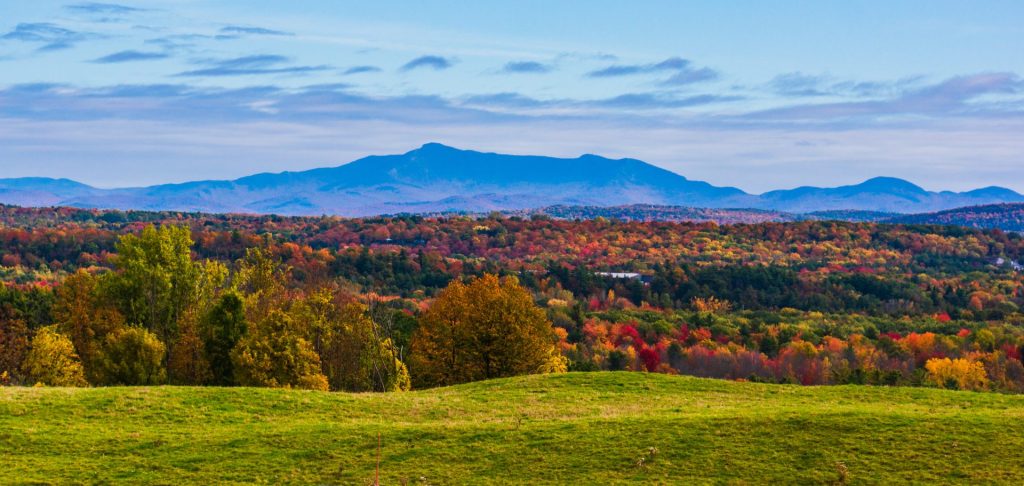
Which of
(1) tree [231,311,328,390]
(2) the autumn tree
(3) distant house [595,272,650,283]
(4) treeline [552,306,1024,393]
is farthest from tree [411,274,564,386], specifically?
(3) distant house [595,272,650,283]

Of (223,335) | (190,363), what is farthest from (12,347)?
(223,335)

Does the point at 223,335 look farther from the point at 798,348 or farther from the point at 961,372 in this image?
the point at 961,372

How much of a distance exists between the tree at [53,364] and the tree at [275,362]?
28.1 ft

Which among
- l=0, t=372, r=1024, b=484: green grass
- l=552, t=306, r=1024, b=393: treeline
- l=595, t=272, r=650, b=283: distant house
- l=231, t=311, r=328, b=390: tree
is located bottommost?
l=552, t=306, r=1024, b=393: treeline

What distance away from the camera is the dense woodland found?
52.4 meters

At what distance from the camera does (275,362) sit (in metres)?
49.8

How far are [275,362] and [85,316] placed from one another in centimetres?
1588

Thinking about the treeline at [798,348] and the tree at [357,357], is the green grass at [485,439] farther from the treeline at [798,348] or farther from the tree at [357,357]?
the treeline at [798,348]

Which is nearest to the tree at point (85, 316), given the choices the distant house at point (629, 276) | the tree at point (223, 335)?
the tree at point (223, 335)

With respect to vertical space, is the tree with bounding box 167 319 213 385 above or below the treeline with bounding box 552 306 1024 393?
above

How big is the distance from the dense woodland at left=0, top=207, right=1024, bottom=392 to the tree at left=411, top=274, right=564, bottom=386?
0.09m

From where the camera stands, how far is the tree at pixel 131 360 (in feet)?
168

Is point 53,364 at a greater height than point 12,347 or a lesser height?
greater

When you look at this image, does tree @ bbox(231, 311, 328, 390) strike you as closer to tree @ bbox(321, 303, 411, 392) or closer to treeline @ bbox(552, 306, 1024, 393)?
tree @ bbox(321, 303, 411, 392)
